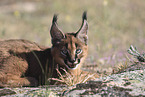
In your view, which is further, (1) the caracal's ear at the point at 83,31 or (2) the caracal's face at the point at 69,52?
(1) the caracal's ear at the point at 83,31

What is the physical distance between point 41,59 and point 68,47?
881 mm

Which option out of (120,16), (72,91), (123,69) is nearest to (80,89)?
(72,91)

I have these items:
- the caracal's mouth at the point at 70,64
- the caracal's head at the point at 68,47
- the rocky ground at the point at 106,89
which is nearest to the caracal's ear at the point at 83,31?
the caracal's head at the point at 68,47

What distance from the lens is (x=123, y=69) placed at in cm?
464

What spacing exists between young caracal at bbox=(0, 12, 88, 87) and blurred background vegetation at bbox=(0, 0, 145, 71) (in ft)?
6.99

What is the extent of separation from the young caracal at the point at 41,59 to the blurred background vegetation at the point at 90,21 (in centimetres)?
213

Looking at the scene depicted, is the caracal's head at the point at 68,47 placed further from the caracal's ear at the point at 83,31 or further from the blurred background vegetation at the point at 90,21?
the blurred background vegetation at the point at 90,21

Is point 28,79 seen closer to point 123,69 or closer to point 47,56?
point 47,56

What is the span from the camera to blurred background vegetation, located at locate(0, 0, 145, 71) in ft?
32.5

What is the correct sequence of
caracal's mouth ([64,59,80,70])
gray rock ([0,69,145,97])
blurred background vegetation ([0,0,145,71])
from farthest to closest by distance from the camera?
blurred background vegetation ([0,0,145,71]), caracal's mouth ([64,59,80,70]), gray rock ([0,69,145,97])

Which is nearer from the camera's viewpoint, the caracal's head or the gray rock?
the gray rock

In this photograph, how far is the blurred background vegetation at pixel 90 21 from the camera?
9.90 m

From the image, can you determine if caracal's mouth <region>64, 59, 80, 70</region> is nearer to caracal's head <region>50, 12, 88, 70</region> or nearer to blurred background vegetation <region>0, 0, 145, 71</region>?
caracal's head <region>50, 12, 88, 70</region>

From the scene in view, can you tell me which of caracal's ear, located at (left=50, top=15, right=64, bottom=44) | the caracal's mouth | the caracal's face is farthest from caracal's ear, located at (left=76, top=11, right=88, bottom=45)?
the caracal's mouth
